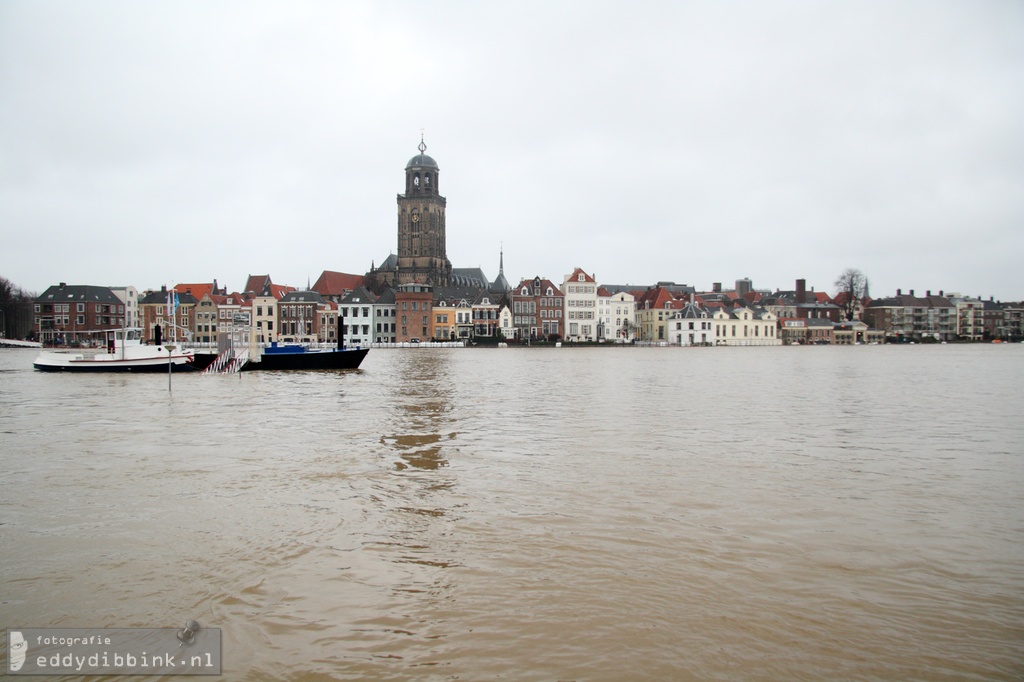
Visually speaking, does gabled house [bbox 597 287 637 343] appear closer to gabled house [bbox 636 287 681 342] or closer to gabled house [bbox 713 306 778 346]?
gabled house [bbox 636 287 681 342]

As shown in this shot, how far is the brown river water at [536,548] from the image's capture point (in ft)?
15.8

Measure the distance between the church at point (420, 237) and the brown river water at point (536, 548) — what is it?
101m

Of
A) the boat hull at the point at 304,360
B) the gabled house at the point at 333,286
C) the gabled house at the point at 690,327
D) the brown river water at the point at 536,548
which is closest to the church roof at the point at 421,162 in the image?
the gabled house at the point at 333,286

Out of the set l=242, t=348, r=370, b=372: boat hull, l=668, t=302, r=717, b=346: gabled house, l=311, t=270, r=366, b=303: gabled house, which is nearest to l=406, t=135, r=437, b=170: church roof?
l=311, t=270, r=366, b=303: gabled house

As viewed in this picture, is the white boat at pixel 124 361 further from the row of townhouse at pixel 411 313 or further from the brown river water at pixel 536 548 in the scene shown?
the row of townhouse at pixel 411 313

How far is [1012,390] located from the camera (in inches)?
1059

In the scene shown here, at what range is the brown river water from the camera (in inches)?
189

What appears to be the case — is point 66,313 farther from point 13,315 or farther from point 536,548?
point 536,548

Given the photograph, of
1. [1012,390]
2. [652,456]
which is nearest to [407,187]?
[1012,390]

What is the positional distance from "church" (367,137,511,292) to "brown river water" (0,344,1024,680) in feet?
332

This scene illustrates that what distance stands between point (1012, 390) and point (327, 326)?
277ft

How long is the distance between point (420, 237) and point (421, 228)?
5.10 ft

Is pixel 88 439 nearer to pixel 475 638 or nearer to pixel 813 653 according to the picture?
pixel 475 638

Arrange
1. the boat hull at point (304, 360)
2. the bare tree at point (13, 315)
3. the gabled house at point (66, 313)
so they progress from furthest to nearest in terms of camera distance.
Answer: the gabled house at point (66, 313)
the bare tree at point (13, 315)
the boat hull at point (304, 360)
